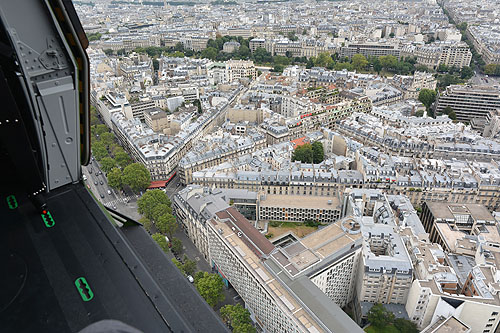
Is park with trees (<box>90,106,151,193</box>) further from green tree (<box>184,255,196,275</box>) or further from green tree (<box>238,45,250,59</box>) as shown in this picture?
green tree (<box>238,45,250,59</box>)

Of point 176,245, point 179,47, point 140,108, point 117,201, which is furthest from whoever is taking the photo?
point 179,47

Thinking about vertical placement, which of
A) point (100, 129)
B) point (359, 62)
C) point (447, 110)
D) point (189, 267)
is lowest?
point (189, 267)

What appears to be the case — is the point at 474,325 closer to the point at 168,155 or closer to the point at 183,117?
the point at 168,155

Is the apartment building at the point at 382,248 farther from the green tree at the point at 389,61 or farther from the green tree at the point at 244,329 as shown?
the green tree at the point at 389,61

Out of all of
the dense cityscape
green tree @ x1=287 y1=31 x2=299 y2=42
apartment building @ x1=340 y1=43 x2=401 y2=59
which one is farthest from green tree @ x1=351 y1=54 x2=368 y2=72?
green tree @ x1=287 y1=31 x2=299 y2=42

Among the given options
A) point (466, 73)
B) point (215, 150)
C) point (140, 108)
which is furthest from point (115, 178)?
point (466, 73)

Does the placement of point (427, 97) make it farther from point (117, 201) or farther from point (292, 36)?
point (292, 36)

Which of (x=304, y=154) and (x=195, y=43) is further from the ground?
(x=195, y=43)
